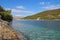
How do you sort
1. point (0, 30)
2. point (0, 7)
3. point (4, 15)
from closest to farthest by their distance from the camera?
1. point (0, 30)
2. point (4, 15)
3. point (0, 7)

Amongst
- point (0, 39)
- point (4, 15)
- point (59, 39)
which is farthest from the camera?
point (4, 15)

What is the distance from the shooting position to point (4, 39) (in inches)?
792

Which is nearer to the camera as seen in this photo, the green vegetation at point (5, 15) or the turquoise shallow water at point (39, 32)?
the turquoise shallow water at point (39, 32)

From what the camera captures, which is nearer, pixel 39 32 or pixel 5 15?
pixel 39 32

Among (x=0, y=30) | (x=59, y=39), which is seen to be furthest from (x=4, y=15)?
(x=0, y=30)

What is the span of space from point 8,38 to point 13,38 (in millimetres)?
718

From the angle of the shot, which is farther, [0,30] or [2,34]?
[0,30]

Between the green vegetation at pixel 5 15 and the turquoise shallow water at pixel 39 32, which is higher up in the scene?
the green vegetation at pixel 5 15

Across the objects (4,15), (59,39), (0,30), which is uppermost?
(4,15)

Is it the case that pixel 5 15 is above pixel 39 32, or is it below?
Result: above

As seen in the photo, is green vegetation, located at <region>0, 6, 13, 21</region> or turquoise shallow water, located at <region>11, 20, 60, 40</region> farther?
green vegetation, located at <region>0, 6, 13, 21</region>

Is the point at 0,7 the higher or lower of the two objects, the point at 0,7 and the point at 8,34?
the higher

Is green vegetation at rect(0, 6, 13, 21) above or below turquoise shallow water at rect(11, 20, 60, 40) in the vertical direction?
above

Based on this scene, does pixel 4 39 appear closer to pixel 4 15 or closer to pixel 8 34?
pixel 8 34
